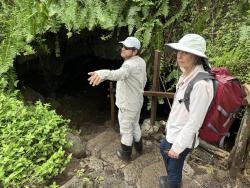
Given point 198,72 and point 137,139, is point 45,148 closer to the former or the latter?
point 137,139

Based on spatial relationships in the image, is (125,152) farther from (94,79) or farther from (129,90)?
(94,79)

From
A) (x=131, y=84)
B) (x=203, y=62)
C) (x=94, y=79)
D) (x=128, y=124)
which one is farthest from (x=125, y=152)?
(x=203, y=62)

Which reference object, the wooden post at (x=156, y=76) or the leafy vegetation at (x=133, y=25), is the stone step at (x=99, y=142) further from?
the wooden post at (x=156, y=76)

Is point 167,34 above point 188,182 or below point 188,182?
above

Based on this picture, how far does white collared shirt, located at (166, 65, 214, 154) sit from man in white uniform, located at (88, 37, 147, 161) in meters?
0.97

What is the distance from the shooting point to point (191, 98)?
3.07m

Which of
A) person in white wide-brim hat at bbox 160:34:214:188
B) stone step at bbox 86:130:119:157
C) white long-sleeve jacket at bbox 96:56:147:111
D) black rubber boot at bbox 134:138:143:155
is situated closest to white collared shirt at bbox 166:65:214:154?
person in white wide-brim hat at bbox 160:34:214:188

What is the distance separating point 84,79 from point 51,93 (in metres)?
1.47

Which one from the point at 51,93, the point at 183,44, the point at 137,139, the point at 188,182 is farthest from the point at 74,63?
the point at 183,44

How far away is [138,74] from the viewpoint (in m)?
4.51

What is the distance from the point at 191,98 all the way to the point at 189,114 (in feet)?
0.55

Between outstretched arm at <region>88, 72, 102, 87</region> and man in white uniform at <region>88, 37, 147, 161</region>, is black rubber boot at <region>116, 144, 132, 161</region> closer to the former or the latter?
man in white uniform at <region>88, 37, 147, 161</region>

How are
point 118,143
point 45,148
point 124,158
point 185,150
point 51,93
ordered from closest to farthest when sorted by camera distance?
point 185,150 < point 45,148 < point 124,158 < point 118,143 < point 51,93

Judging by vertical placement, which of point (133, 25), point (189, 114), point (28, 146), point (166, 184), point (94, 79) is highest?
point (133, 25)
